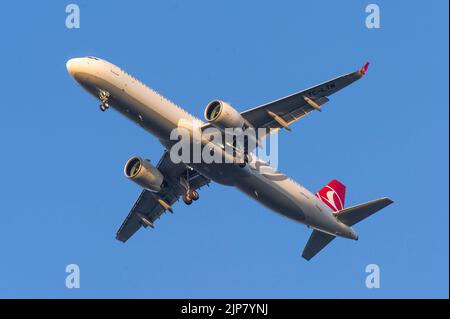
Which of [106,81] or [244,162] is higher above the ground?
[106,81]

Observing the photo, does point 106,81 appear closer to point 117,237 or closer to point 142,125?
point 142,125

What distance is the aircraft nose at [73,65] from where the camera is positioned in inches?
2499

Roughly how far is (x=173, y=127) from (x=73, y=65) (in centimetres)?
800

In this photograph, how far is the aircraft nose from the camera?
2499 inches

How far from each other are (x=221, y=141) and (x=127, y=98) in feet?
23.6

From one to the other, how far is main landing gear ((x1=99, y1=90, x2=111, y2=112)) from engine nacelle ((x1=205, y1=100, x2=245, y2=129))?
678cm

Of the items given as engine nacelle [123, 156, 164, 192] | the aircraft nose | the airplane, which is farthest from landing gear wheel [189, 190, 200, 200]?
the aircraft nose

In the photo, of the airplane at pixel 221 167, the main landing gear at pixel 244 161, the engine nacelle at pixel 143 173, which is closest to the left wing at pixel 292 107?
the airplane at pixel 221 167

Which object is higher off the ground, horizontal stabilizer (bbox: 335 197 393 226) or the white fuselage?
the white fuselage

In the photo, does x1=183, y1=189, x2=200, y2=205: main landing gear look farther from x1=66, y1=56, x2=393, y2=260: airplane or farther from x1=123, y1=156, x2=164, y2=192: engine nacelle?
x1=123, y1=156, x2=164, y2=192: engine nacelle

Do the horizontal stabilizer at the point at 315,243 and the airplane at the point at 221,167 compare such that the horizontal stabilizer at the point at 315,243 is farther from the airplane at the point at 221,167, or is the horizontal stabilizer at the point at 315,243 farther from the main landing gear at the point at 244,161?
the main landing gear at the point at 244,161

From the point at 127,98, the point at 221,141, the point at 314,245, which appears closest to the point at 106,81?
the point at 127,98

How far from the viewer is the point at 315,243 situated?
246 feet

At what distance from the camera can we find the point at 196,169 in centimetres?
6756
